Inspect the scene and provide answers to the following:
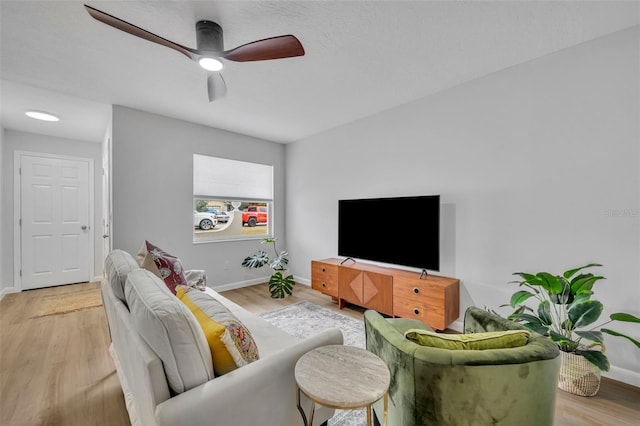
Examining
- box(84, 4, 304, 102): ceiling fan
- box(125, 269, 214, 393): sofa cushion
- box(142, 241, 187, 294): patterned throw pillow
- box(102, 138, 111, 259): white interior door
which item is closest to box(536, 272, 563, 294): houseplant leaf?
box(125, 269, 214, 393): sofa cushion

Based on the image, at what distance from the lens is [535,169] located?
2.27 meters

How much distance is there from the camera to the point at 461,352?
101 cm

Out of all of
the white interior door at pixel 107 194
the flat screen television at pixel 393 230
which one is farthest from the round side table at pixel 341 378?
the white interior door at pixel 107 194

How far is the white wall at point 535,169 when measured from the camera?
6.28 ft

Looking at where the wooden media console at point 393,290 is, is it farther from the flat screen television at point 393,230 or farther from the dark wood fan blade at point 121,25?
the dark wood fan blade at point 121,25

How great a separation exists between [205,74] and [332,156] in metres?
2.01

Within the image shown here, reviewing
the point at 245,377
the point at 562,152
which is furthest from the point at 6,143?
the point at 562,152

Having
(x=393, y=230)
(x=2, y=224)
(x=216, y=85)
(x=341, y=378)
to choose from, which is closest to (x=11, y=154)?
(x=2, y=224)

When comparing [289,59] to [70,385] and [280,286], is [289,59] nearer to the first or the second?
[280,286]

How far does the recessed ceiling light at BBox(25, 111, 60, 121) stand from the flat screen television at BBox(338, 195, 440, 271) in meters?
3.81

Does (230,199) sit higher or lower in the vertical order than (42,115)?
lower

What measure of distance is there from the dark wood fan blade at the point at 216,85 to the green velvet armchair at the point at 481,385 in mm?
2167

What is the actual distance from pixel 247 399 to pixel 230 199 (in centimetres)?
354

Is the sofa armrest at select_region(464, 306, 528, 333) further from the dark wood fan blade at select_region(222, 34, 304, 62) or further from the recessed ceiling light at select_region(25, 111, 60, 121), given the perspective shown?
the recessed ceiling light at select_region(25, 111, 60, 121)
